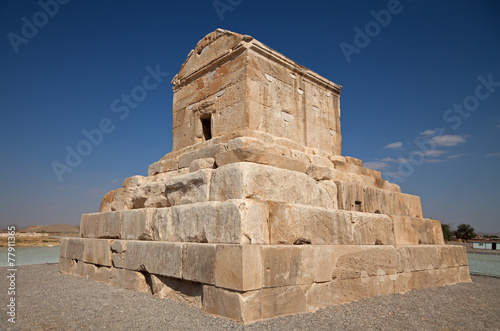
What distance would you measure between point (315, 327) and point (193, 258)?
1.53m

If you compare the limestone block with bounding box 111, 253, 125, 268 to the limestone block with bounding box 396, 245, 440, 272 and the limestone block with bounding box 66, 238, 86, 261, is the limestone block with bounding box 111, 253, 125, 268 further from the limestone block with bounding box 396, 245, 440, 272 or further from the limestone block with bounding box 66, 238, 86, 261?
the limestone block with bounding box 396, 245, 440, 272

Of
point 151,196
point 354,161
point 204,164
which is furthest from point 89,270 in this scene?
point 354,161

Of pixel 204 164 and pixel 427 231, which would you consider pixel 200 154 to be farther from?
pixel 427 231

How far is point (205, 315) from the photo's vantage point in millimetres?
3527

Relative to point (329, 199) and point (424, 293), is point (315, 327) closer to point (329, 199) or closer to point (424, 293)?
point (329, 199)

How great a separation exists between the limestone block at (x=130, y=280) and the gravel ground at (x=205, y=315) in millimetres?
134

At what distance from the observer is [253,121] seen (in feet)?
17.6

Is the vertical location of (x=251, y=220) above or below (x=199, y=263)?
above

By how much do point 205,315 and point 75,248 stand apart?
470 centimetres

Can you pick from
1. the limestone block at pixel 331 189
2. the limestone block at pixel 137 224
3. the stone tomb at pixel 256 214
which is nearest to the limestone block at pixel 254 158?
the stone tomb at pixel 256 214

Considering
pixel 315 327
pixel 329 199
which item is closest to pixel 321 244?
pixel 329 199

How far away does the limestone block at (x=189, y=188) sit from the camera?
14.8 feet

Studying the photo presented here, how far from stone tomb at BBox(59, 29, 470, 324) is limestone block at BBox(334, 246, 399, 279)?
0.08 feet

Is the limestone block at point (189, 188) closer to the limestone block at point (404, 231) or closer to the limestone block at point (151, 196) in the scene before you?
the limestone block at point (151, 196)
